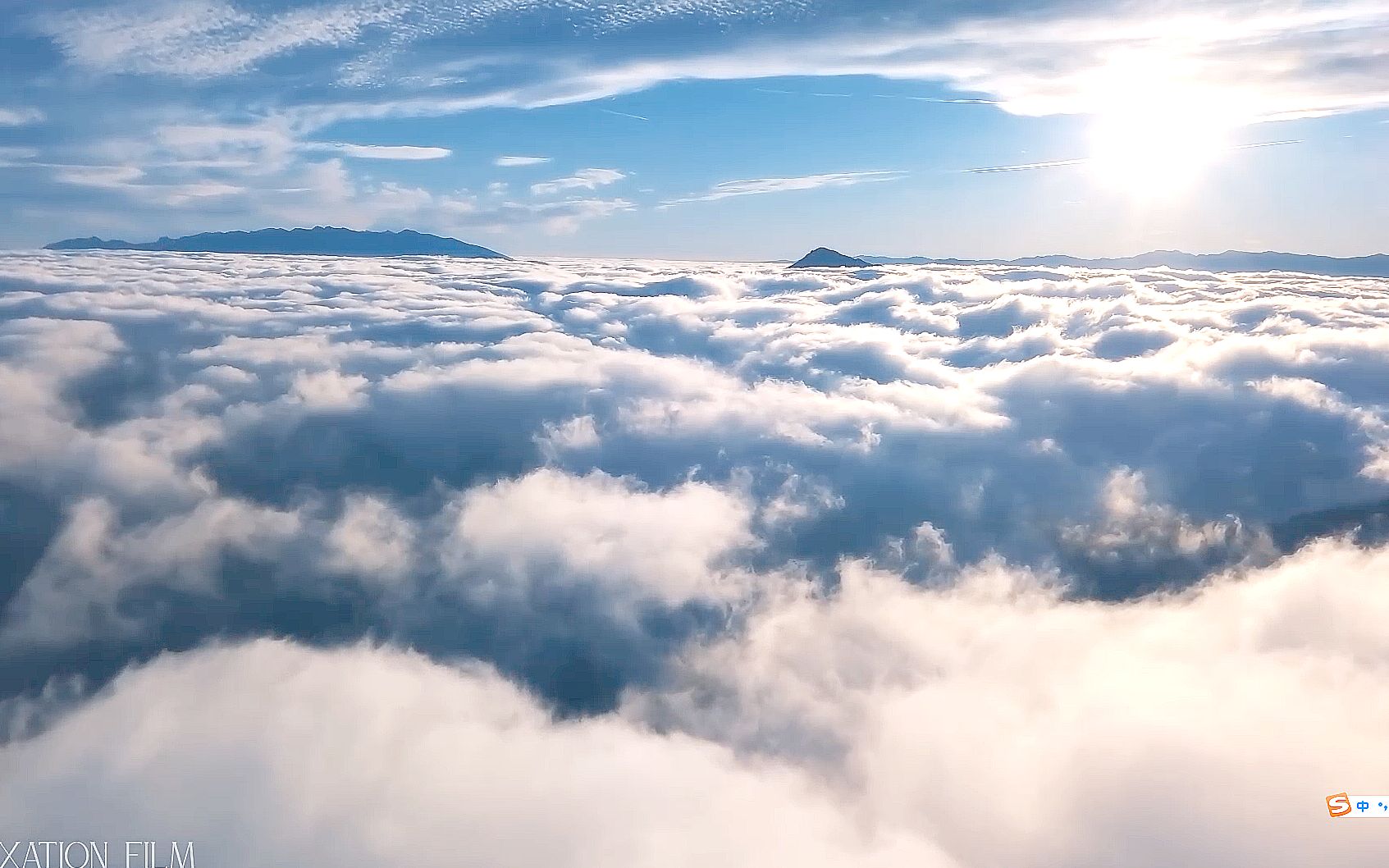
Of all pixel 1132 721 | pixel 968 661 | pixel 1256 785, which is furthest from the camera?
pixel 968 661

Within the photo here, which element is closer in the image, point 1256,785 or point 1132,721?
point 1256,785

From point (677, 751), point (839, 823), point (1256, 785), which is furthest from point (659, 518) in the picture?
point (1256, 785)

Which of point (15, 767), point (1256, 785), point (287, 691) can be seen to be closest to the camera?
point (1256, 785)

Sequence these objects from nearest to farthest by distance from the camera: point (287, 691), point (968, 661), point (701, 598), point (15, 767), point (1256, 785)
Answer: point (1256, 785)
point (15, 767)
point (287, 691)
point (968, 661)
point (701, 598)

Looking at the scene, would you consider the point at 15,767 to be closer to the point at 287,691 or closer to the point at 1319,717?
the point at 287,691

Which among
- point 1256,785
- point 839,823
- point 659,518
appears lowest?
Result: point 839,823

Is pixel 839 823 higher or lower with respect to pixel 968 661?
lower

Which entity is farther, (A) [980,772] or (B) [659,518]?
(B) [659,518]

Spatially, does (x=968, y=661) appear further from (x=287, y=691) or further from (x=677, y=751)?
(x=287, y=691)

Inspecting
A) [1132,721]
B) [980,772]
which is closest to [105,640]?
[980,772]
